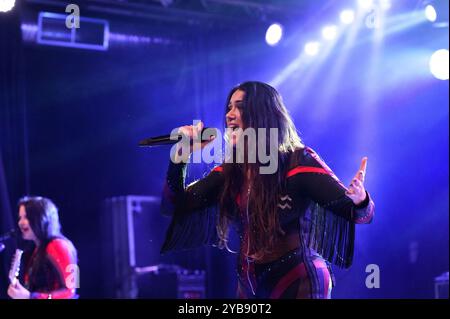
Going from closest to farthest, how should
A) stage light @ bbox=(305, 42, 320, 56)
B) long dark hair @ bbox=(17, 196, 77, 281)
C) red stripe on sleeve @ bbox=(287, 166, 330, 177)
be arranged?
red stripe on sleeve @ bbox=(287, 166, 330, 177), long dark hair @ bbox=(17, 196, 77, 281), stage light @ bbox=(305, 42, 320, 56)

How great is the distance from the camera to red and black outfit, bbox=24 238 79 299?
4.50 m

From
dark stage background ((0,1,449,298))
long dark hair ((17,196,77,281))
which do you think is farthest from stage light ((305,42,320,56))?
long dark hair ((17,196,77,281))

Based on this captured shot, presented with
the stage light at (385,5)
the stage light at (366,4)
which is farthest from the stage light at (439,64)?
the stage light at (366,4)

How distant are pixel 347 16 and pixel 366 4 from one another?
9.7 inches

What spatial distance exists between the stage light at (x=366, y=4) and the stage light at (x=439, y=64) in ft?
3.23

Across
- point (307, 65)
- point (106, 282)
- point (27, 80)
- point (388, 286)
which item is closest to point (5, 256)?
point (106, 282)

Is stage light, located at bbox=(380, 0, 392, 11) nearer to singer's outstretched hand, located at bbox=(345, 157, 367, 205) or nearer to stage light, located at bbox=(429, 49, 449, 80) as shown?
stage light, located at bbox=(429, 49, 449, 80)

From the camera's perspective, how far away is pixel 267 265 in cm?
234

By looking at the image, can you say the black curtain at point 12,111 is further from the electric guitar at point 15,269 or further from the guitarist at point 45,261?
the electric guitar at point 15,269

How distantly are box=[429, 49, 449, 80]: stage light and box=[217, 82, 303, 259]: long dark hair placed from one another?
5.14 meters

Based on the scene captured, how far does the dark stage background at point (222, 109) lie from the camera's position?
6.68m

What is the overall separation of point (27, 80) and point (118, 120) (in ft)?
3.50

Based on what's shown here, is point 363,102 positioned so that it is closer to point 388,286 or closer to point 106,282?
point 388,286

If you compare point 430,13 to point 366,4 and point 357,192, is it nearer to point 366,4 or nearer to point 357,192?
point 366,4
